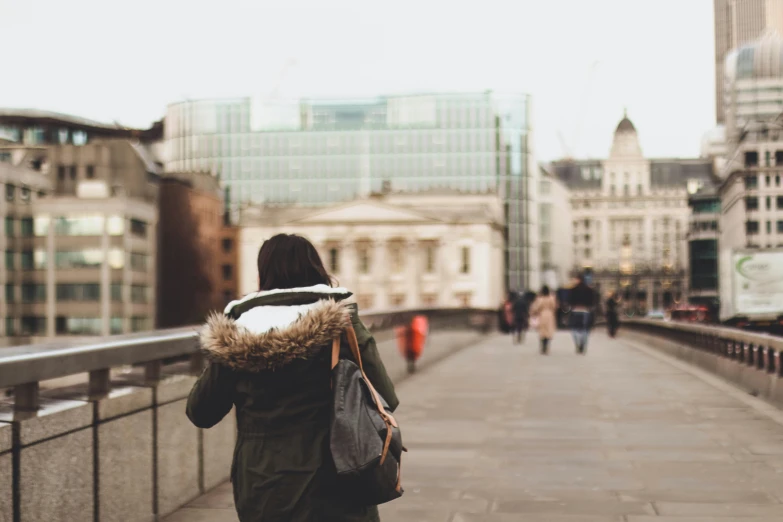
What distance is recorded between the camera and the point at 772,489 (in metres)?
7.69

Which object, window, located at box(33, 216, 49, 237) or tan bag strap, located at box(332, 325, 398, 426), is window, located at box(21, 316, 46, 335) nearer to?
window, located at box(33, 216, 49, 237)

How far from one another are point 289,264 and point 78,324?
10404cm

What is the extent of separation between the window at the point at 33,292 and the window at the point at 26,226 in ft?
14.8

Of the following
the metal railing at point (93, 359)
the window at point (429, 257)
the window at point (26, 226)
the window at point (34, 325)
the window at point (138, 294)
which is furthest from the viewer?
the window at point (429, 257)

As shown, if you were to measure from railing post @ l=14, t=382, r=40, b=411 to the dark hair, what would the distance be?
5.02ft

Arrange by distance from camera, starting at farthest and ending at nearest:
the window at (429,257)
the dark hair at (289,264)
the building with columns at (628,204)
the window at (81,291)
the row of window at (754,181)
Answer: the building with columns at (628,204) → the window at (429,257) → the row of window at (754,181) → the window at (81,291) → the dark hair at (289,264)

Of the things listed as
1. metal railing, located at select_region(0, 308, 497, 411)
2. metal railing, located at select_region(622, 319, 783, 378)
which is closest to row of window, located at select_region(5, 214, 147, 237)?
metal railing, located at select_region(622, 319, 783, 378)

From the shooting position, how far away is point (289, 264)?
3.81m

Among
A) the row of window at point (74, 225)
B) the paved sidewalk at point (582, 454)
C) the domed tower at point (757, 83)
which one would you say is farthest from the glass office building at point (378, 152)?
the paved sidewalk at point (582, 454)

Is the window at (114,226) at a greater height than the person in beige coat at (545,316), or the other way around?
the window at (114,226)

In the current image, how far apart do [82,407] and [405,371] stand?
1286 centimetres

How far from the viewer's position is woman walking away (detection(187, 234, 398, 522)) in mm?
3627

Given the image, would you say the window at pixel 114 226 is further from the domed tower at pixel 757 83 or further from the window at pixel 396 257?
the domed tower at pixel 757 83

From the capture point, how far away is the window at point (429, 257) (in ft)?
395
